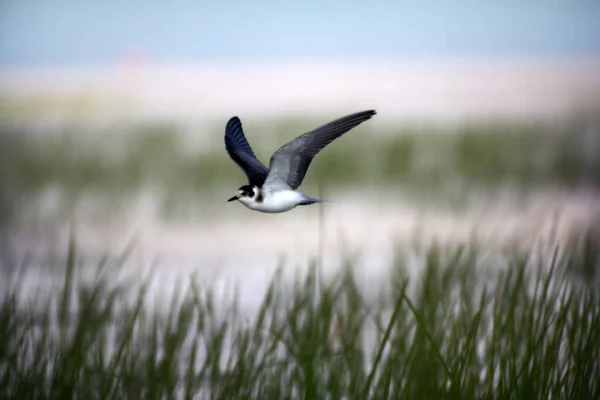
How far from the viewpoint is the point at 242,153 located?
1.48 m

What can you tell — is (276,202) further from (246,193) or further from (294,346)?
(294,346)

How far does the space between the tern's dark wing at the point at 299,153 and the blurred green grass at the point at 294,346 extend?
0.21 m

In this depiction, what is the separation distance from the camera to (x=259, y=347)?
1574 millimetres

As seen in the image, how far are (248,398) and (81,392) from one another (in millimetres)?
338

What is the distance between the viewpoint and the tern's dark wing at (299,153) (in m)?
1.33

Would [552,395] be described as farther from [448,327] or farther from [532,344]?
[448,327]

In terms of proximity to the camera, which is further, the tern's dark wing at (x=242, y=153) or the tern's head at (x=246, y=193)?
the tern's dark wing at (x=242, y=153)

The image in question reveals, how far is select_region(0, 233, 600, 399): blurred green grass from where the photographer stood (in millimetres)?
1425

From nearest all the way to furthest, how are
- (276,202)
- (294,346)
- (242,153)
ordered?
(276,202), (242,153), (294,346)

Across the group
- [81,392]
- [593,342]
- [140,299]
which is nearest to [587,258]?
[593,342]

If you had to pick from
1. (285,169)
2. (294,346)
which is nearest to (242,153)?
(285,169)

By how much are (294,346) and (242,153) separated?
18.4 inches

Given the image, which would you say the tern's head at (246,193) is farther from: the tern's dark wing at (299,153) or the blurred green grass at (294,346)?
the blurred green grass at (294,346)

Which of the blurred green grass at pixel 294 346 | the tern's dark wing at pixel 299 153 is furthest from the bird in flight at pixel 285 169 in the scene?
the blurred green grass at pixel 294 346
